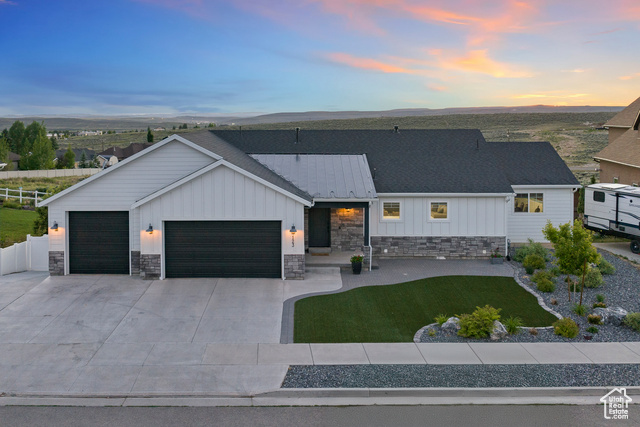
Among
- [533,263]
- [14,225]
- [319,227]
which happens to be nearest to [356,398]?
[533,263]

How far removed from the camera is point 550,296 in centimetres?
1823

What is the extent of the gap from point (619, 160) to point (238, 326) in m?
27.9

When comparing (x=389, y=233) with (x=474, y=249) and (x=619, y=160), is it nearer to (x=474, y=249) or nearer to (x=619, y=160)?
(x=474, y=249)

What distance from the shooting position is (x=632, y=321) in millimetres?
14914

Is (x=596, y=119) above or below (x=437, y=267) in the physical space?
above

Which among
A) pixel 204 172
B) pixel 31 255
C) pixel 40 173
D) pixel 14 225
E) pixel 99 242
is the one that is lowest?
pixel 31 255

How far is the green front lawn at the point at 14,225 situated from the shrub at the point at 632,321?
76.9 ft

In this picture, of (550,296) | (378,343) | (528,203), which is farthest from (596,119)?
(378,343)

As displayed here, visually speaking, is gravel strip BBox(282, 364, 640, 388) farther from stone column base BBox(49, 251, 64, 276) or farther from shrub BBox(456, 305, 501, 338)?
stone column base BBox(49, 251, 64, 276)

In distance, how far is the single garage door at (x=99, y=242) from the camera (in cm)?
2073

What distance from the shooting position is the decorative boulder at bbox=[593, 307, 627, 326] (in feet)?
50.2

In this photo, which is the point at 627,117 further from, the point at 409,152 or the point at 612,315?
the point at 612,315

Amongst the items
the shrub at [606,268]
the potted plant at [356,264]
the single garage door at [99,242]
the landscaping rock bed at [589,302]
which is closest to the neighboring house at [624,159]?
the landscaping rock bed at [589,302]

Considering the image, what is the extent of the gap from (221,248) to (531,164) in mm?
15251
